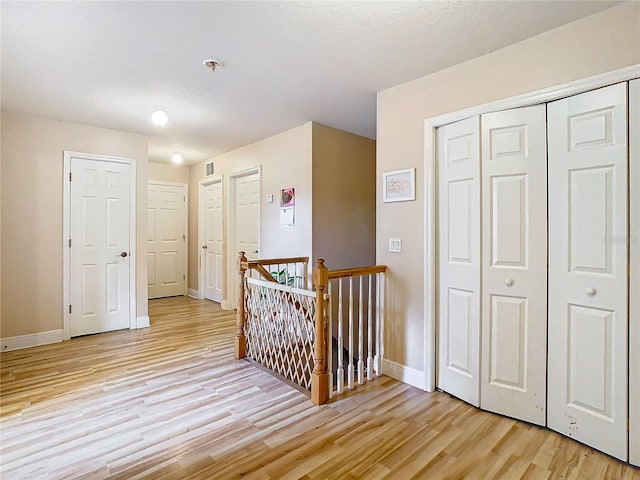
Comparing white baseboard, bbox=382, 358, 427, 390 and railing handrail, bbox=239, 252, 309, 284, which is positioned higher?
railing handrail, bbox=239, 252, 309, 284

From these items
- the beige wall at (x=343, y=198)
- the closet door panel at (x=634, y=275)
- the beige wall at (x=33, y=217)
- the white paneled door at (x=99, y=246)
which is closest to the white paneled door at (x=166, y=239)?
the white paneled door at (x=99, y=246)

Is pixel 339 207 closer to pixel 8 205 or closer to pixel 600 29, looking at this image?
pixel 600 29

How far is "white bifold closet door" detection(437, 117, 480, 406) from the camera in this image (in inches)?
90.3

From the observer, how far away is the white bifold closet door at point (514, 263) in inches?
80.2

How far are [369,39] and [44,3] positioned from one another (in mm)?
1776

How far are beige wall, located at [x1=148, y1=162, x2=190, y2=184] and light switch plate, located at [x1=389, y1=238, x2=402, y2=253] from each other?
4764mm

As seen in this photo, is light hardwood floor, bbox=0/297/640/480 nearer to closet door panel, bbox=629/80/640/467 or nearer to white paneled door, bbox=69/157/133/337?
closet door panel, bbox=629/80/640/467

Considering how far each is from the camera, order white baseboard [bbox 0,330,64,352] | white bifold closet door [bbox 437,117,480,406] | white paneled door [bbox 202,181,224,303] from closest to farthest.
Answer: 1. white bifold closet door [bbox 437,117,480,406]
2. white baseboard [bbox 0,330,64,352]
3. white paneled door [bbox 202,181,224,303]

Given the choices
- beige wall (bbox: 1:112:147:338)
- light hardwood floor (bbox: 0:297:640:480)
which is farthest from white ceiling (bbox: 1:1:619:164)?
light hardwood floor (bbox: 0:297:640:480)

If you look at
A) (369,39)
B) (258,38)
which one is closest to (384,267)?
(369,39)

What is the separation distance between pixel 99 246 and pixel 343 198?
2969 mm

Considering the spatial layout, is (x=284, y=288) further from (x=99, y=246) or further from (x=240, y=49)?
(x=99, y=246)

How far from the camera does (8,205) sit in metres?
3.38

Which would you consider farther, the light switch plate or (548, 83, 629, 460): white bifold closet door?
the light switch plate
